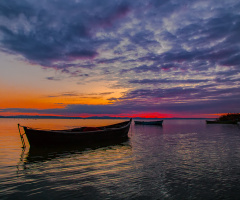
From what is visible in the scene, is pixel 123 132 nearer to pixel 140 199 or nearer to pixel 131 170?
pixel 131 170

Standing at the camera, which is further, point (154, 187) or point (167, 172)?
point (167, 172)

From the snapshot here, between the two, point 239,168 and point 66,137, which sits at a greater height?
point 66,137

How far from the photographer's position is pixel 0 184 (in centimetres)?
835

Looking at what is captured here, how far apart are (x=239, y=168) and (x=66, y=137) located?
15.8 metres

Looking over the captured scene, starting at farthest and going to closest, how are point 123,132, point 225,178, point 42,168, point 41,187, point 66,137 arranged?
1. point 123,132
2. point 66,137
3. point 42,168
4. point 225,178
5. point 41,187

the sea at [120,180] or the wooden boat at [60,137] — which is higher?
the wooden boat at [60,137]

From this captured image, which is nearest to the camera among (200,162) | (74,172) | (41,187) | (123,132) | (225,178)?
(41,187)

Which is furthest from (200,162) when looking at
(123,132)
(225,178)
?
(123,132)

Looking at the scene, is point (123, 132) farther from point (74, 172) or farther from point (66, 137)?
point (74, 172)

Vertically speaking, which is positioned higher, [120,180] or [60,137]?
[60,137]

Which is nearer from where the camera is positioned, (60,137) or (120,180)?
(120,180)

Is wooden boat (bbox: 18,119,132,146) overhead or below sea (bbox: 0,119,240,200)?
overhead

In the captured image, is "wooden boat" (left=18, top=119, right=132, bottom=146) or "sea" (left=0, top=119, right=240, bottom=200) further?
"wooden boat" (left=18, top=119, right=132, bottom=146)

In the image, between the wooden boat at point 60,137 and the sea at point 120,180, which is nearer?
the sea at point 120,180
